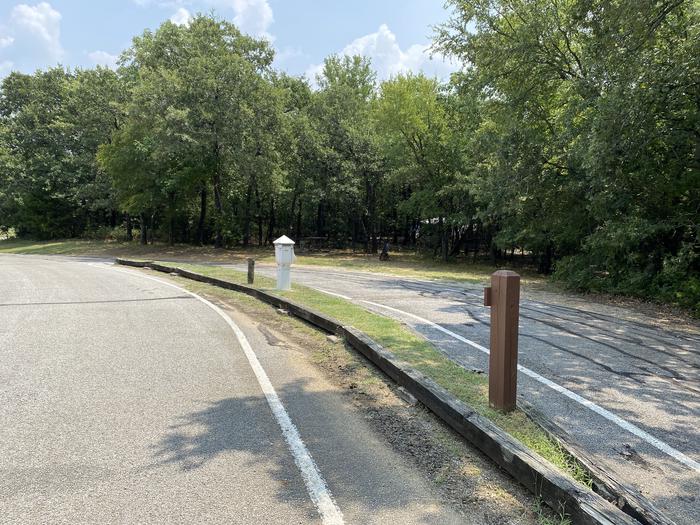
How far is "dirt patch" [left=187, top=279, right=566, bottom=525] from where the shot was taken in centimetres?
289

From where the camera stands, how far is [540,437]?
11.9ft

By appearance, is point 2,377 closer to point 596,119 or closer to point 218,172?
point 596,119

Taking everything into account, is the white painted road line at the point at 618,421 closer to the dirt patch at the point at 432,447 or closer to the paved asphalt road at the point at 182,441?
the dirt patch at the point at 432,447

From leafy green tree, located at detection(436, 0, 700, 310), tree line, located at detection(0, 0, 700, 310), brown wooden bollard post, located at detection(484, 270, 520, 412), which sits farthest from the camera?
tree line, located at detection(0, 0, 700, 310)

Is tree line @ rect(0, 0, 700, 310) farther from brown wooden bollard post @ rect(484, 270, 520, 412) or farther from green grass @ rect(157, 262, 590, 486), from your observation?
brown wooden bollard post @ rect(484, 270, 520, 412)

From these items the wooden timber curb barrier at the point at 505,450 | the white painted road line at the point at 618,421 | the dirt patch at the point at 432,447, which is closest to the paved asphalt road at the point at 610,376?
the white painted road line at the point at 618,421

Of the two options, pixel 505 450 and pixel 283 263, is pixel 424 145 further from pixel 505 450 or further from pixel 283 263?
pixel 505 450

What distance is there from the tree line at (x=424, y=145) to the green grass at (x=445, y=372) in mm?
7231

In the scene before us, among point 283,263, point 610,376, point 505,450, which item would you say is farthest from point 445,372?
point 283,263

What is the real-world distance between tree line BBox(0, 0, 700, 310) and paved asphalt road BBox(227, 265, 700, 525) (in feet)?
13.3

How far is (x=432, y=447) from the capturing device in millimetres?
3689

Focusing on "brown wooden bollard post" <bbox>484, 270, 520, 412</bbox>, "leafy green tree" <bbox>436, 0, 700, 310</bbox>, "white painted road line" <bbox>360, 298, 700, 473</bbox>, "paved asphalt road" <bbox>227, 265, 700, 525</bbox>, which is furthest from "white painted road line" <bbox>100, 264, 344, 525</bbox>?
"leafy green tree" <bbox>436, 0, 700, 310</bbox>

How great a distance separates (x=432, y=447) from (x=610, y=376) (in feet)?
10.3

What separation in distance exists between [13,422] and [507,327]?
13.9ft
